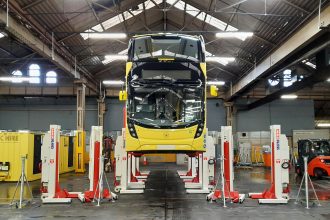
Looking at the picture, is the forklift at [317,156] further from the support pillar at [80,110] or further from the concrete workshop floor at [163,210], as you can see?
the support pillar at [80,110]

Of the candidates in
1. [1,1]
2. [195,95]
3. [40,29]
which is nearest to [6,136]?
[40,29]

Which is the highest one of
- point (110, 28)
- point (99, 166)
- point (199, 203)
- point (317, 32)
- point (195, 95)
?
point (110, 28)

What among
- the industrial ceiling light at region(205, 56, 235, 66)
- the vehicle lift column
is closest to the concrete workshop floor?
the vehicle lift column

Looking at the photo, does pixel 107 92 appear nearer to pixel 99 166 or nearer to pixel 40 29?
pixel 40 29

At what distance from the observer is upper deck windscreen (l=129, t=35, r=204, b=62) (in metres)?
9.77

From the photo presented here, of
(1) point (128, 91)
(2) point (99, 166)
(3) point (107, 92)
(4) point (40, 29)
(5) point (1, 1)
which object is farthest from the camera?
(3) point (107, 92)

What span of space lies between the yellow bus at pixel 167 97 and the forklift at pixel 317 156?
9.68 metres

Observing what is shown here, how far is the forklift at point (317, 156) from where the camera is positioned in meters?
16.7

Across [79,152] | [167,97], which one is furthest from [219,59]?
[167,97]

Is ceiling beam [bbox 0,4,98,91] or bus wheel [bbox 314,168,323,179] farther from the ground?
ceiling beam [bbox 0,4,98,91]

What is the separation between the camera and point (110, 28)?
19.0m

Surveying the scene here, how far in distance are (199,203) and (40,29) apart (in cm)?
994

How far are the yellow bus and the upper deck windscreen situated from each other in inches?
1.1

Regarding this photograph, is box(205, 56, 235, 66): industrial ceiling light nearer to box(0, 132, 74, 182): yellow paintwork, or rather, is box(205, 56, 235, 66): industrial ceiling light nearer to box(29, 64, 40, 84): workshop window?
box(0, 132, 74, 182): yellow paintwork
